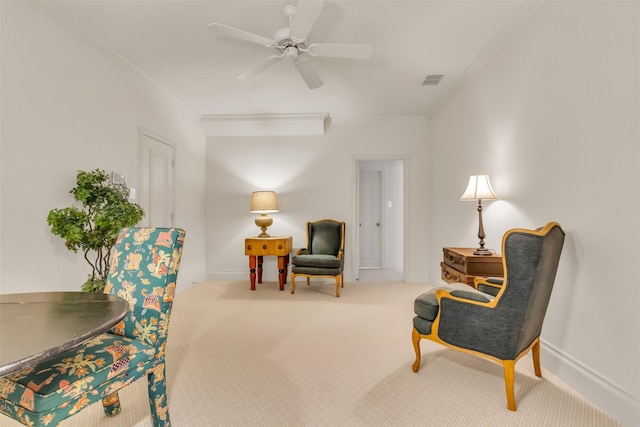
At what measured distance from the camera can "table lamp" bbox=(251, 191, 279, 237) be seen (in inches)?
170

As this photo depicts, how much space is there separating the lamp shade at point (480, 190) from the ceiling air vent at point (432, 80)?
141 centimetres

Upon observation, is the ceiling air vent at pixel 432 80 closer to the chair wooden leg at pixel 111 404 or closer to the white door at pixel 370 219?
the white door at pixel 370 219

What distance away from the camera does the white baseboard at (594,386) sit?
148cm

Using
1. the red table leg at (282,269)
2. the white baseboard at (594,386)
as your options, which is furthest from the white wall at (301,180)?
the white baseboard at (594,386)

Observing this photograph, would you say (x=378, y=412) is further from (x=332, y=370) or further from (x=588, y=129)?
(x=588, y=129)

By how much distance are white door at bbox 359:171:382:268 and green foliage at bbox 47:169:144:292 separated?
4.67m

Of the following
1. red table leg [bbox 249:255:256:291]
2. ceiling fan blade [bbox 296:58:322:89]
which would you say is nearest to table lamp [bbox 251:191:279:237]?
red table leg [bbox 249:255:256:291]

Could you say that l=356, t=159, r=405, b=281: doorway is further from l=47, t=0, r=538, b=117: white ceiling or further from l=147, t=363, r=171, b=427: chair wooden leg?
l=147, t=363, r=171, b=427: chair wooden leg

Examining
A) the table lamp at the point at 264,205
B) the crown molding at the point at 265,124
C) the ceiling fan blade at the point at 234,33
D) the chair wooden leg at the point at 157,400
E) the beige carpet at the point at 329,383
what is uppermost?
the crown molding at the point at 265,124

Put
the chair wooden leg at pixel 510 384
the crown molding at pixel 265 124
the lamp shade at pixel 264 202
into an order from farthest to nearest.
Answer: the crown molding at pixel 265 124 → the lamp shade at pixel 264 202 → the chair wooden leg at pixel 510 384

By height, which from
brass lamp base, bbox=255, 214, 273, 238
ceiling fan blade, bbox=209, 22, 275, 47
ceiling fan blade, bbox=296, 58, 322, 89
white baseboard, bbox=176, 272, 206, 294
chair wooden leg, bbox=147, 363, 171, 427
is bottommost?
white baseboard, bbox=176, 272, 206, 294

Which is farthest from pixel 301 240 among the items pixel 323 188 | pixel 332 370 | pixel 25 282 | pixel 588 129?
pixel 588 129

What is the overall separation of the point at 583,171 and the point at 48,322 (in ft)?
8.64

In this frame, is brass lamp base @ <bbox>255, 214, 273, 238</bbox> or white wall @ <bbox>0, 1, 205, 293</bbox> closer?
white wall @ <bbox>0, 1, 205, 293</bbox>
